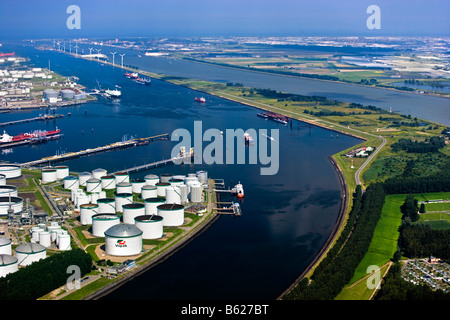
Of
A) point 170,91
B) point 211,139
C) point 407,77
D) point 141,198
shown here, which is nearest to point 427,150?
point 211,139

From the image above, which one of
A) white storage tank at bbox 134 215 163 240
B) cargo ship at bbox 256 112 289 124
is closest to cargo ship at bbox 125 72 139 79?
cargo ship at bbox 256 112 289 124

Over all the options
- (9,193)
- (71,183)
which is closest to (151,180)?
(71,183)

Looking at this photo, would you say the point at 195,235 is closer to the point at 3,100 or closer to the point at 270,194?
the point at 270,194

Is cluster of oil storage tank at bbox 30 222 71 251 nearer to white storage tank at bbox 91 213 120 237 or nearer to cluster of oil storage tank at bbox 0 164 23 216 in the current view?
white storage tank at bbox 91 213 120 237

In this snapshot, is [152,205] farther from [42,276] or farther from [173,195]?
[42,276]

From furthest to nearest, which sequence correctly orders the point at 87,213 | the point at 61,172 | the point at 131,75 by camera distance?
the point at 131,75
the point at 61,172
the point at 87,213

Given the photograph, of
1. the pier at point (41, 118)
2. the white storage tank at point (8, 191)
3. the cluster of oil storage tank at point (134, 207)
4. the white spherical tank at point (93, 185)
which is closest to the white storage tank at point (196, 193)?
the cluster of oil storage tank at point (134, 207)
